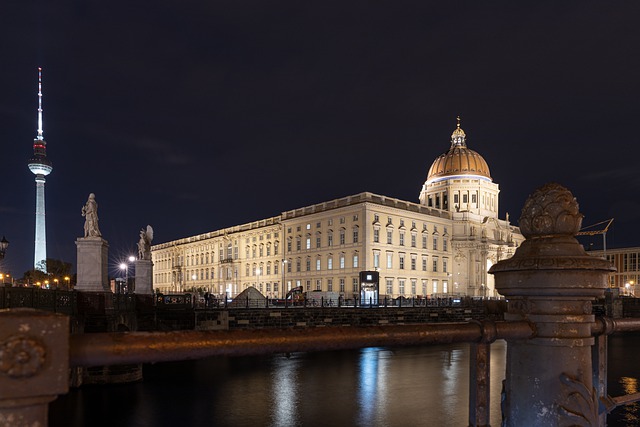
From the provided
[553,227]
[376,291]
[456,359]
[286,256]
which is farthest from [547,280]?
[286,256]

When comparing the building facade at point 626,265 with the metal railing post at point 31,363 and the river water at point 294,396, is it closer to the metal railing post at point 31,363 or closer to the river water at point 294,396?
the river water at point 294,396

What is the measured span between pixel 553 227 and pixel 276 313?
1374 inches

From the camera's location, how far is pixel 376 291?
5219 cm

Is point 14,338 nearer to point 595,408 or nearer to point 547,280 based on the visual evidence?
point 547,280

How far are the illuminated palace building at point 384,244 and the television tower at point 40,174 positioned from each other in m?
35.5

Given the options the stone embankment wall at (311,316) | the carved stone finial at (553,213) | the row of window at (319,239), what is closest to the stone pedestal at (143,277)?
the stone embankment wall at (311,316)

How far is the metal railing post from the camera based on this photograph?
1679 mm

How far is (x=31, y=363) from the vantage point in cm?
170

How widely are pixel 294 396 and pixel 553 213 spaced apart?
21573 millimetres

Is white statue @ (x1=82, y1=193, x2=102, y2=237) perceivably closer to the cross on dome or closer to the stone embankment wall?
the stone embankment wall

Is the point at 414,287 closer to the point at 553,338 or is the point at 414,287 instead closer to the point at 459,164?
the point at 459,164

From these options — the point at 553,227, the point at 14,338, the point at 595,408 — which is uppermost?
the point at 553,227

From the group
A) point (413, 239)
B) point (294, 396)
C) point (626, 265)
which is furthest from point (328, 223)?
point (626, 265)

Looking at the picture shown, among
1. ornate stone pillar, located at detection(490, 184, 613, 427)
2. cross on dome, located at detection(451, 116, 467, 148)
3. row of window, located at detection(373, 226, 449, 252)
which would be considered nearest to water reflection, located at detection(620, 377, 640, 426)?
ornate stone pillar, located at detection(490, 184, 613, 427)
